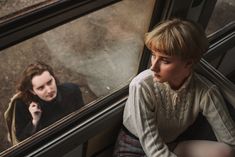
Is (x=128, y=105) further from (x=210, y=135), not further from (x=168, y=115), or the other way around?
(x=210, y=135)

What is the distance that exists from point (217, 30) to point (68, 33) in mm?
787

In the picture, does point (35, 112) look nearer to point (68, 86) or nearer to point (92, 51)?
point (68, 86)

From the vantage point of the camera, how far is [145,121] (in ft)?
4.43

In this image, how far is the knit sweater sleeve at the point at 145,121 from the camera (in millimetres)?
1332

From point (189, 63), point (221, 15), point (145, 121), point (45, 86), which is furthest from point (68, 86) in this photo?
point (221, 15)

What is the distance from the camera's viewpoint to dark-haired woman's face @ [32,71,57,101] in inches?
51.2

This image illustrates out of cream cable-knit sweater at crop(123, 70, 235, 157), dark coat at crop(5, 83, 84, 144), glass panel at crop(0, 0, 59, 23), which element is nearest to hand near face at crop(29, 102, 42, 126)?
dark coat at crop(5, 83, 84, 144)

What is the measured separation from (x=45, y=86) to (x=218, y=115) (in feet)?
1.85

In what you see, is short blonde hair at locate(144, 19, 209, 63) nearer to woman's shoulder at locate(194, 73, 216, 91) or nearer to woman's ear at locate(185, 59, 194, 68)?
woman's ear at locate(185, 59, 194, 68)

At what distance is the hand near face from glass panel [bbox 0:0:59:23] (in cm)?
40

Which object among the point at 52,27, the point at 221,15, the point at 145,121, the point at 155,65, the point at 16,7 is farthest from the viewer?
the point at 221,15

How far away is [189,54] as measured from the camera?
1.21 metres

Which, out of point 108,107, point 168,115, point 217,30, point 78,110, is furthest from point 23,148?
point 217,30

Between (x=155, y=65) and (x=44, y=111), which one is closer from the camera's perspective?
(x=155, y=65)
